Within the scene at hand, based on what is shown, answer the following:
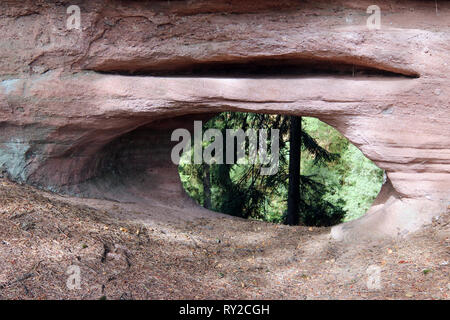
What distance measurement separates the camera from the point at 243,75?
5516 millimetres

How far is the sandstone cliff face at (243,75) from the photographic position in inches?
192

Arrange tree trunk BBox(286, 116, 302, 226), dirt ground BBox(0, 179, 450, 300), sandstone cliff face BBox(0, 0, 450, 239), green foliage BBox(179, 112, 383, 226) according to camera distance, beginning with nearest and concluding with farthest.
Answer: dirt ground BBox(0, 179, 450, 300)
sandstone cliff face BBox(0, 0, 450, 239)
tree trunk BBox(286, 116, 302, 226)
green foliage BBox(179, 112, 383, 226)

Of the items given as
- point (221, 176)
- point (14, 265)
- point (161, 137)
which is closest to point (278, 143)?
point (221, 176)

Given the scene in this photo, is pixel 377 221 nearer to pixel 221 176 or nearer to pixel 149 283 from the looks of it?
pixel 149 283

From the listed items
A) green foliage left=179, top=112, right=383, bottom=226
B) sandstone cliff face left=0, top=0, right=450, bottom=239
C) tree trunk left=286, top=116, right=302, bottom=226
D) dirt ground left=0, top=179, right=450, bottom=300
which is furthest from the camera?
green foliage left=179, top=112, right=383, bottom=226

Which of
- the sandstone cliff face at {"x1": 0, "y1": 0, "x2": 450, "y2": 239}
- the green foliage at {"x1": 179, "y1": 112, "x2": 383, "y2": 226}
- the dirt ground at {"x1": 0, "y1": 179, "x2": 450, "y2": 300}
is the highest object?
the sandstone cliff face at {"x1": 0, "y1": 0, "x2": 450, "y2": 239}

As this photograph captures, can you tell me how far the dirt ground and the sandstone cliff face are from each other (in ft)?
1.97

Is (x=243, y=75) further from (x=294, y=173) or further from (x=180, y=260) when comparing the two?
(x=294, y=173)

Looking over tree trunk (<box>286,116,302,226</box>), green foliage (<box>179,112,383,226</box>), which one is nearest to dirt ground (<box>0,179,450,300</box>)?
tree trunk (<box>286,116,302,226</box>)

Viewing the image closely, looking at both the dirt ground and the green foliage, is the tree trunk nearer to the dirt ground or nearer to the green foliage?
the green foliage

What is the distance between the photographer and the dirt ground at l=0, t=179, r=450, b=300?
12.4 ft

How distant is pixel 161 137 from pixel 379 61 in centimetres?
378

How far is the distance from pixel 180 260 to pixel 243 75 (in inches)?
88.5

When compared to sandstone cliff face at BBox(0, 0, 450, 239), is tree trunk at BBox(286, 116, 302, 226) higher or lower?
lower
